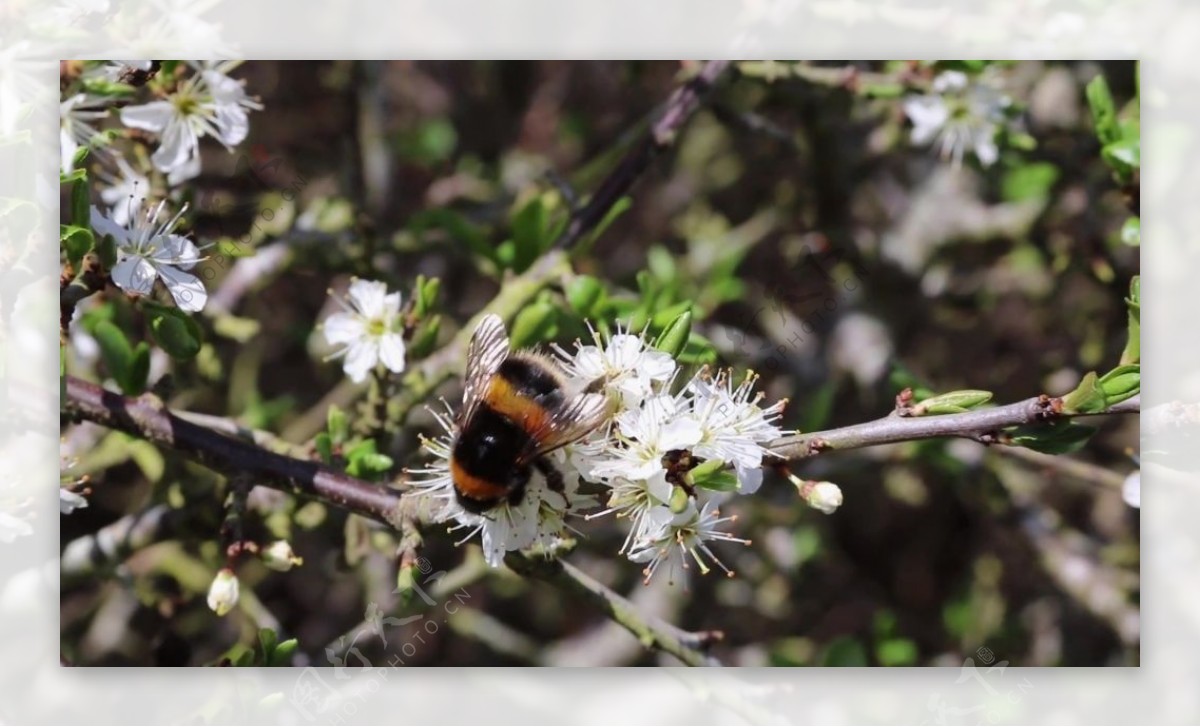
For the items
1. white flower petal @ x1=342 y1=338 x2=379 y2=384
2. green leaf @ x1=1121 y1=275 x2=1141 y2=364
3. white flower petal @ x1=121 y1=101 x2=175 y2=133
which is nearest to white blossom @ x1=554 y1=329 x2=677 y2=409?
white flower petal @ x1=342 y1=338 x2=379 y2=384

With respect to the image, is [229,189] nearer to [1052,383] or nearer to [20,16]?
[20,16]

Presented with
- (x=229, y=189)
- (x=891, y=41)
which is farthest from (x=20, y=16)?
(x=891, y=41)

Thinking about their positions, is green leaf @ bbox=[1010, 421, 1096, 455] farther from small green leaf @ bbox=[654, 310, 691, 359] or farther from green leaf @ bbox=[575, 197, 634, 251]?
green leaf @ bbox=[575, 197, 634, 251]

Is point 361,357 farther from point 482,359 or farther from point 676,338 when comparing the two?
point 676,338

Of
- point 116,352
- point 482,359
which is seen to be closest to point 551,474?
point 482,359

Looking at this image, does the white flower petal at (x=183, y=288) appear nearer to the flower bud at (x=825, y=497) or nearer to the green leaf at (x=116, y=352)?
the green leaf at (x=116, y=352)
